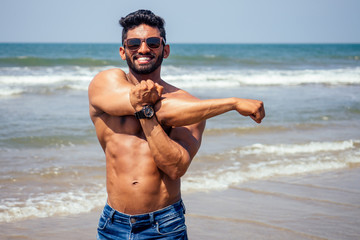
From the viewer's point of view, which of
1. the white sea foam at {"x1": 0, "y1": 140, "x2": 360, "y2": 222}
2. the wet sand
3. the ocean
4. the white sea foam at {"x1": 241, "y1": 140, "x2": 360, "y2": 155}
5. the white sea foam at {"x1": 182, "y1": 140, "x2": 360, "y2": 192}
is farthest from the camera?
the white sea foam at {"x1": 241, "y1": 140, "x2": 360, "y2": 155}

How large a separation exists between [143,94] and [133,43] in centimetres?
35

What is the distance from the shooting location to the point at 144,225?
2.27 metres

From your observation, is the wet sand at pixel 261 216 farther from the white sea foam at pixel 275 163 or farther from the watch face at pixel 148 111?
the watch face at pixel 148 111

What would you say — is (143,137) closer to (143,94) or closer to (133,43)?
(143,94)

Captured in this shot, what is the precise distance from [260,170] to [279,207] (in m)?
1.38

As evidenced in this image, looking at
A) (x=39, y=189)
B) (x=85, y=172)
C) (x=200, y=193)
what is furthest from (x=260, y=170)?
(x=39, y=189)

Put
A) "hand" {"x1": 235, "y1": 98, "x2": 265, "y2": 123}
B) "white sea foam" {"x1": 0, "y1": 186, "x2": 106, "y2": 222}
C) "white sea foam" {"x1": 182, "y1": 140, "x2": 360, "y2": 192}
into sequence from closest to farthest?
"hand" {"x1": 235, "y1": 98, "x2": 265, "y2": 123}, "white sea foam" {"x1": 0, "y1": 186, "x2": 106, "y2": 222}, "white sea foam" {"x1": 182, "y1": 140, "x2": 360, "y2": 192}

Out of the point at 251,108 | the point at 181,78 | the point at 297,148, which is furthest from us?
the point at 181,78

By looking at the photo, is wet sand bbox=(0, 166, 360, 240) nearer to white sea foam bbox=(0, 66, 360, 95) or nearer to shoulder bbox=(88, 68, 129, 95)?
shoulder bbox=(88, 68, 129, 95)

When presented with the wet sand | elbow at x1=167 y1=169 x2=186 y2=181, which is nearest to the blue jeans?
elbow at x1=167 y1=169 x2=186 y2=181

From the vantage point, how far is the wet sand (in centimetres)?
416

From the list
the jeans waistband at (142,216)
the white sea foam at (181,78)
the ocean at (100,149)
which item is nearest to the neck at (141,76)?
the jeans waistband at (142,216)


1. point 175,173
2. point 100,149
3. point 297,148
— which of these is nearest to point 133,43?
point 175,173

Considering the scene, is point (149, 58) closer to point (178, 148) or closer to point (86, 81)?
point (178, 148)
